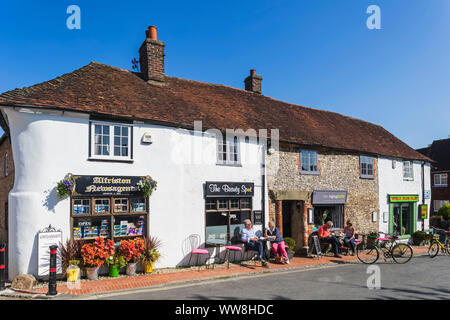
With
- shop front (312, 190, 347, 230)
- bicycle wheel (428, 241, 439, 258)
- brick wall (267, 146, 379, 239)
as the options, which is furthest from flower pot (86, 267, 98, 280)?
bicycle wheel (428, 241, 439, 258)

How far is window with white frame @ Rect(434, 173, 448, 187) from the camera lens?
3294cm

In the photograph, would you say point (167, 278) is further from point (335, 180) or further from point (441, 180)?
point (441, 180)

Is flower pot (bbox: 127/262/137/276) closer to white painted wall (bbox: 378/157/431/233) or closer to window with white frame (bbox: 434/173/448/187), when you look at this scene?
white painted wall (bbox: 378/157/431/233)

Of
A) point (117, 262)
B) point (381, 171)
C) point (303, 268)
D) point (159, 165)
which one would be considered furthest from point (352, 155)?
point (117, 262)

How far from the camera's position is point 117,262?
30.8 feet

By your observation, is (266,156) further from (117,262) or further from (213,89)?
(117,262)

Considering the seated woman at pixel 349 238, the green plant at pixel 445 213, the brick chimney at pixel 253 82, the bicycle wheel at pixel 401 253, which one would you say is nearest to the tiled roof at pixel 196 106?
the brick chimney at pixel 253 82

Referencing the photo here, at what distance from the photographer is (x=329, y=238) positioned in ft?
43.2

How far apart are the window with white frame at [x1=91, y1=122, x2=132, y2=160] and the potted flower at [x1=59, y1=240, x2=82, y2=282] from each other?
8.51ft

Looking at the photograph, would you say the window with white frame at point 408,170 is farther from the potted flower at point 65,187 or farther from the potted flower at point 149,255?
the potted flower at point 65,187

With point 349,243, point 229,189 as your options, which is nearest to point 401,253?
point 349,243

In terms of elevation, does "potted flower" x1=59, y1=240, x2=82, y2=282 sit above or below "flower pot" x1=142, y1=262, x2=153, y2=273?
above

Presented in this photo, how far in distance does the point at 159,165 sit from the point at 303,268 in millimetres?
6011

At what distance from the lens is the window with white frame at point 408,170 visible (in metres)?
18.7
